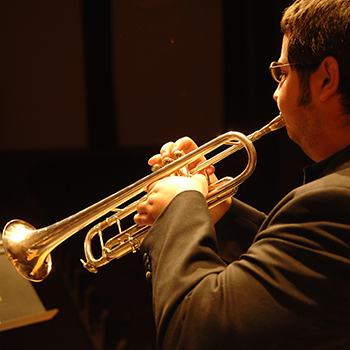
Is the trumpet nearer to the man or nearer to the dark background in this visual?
the man

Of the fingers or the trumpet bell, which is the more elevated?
the fingers

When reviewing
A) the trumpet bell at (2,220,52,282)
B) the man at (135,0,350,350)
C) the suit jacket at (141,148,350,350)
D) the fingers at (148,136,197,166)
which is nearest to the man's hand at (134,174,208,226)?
the man at (135,0,350,350)

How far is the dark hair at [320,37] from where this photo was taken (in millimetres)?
701

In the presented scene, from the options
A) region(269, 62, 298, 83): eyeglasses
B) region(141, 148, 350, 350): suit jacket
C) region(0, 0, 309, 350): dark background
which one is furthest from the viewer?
region(0, 0, 309, 350): dark background

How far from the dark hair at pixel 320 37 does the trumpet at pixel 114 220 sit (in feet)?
0.86

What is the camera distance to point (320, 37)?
2.36 ft

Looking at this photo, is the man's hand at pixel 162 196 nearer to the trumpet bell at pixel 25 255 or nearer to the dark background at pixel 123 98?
the trumpet bell at pixel 25 255

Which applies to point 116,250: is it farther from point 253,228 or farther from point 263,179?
point 263,179

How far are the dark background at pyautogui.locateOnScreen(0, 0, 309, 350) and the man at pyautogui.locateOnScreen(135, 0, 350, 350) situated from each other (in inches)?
57.7

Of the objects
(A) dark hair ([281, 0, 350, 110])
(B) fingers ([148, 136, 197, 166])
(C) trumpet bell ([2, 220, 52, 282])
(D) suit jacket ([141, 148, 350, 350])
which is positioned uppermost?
(A) dark hair ([281, 0, 350, 110])

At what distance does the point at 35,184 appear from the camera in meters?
Answer: 2.05

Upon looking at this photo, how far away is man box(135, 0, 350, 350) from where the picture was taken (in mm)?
572

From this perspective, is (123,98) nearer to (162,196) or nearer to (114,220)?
(114,220)

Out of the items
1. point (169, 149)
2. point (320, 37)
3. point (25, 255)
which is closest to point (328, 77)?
point (320, 37)
